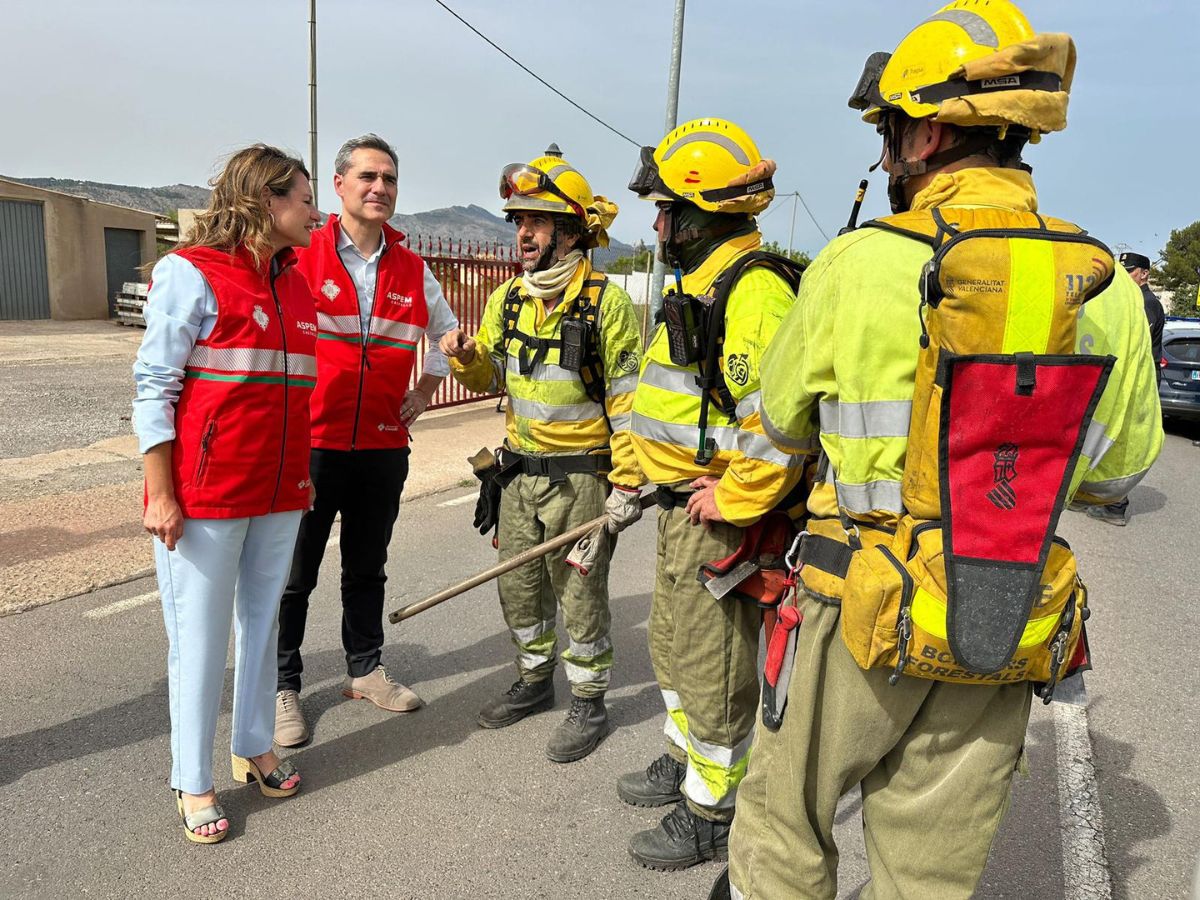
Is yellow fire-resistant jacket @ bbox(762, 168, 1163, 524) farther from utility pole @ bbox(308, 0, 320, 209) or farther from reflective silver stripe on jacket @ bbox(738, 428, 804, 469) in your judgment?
utility pole @ bbox(308, 0, 320, 209)

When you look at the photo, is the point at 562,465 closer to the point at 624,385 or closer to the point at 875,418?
the point at 624,385

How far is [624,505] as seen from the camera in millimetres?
3113

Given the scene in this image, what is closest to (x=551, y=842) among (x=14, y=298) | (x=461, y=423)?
(x=461, y=423)

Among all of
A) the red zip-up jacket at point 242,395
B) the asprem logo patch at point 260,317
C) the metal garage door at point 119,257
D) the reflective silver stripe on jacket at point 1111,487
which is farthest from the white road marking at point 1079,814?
the metal garage door at point 119,257

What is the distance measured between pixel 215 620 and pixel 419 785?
3.21 ft

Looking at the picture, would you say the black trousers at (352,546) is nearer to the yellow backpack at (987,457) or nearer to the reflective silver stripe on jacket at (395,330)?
the reflective silver stripe on jacket at (395,330)

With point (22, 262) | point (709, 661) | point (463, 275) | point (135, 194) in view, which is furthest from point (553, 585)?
point (135, 194)

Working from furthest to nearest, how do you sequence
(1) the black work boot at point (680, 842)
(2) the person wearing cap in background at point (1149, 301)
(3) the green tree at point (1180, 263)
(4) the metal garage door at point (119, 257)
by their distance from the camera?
(3) the green tree at point (1180, 263)
(4) the metal garage door at point (119, 257)
(2) the person wearing cap in background at point (1149, 301)
(1) the black work boot at point (680, 842)

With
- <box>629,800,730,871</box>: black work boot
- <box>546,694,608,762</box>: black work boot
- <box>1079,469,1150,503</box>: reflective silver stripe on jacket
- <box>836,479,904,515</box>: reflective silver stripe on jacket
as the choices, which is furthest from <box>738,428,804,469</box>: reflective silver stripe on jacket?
<box>546,694,608,762</box>: black work boot

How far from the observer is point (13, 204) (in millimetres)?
20906

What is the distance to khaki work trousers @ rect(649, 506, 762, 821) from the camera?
262cm

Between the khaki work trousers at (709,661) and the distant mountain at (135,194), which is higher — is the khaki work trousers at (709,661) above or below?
below

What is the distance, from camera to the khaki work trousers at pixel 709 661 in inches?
103

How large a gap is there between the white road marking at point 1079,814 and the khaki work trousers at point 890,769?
1359 mm
